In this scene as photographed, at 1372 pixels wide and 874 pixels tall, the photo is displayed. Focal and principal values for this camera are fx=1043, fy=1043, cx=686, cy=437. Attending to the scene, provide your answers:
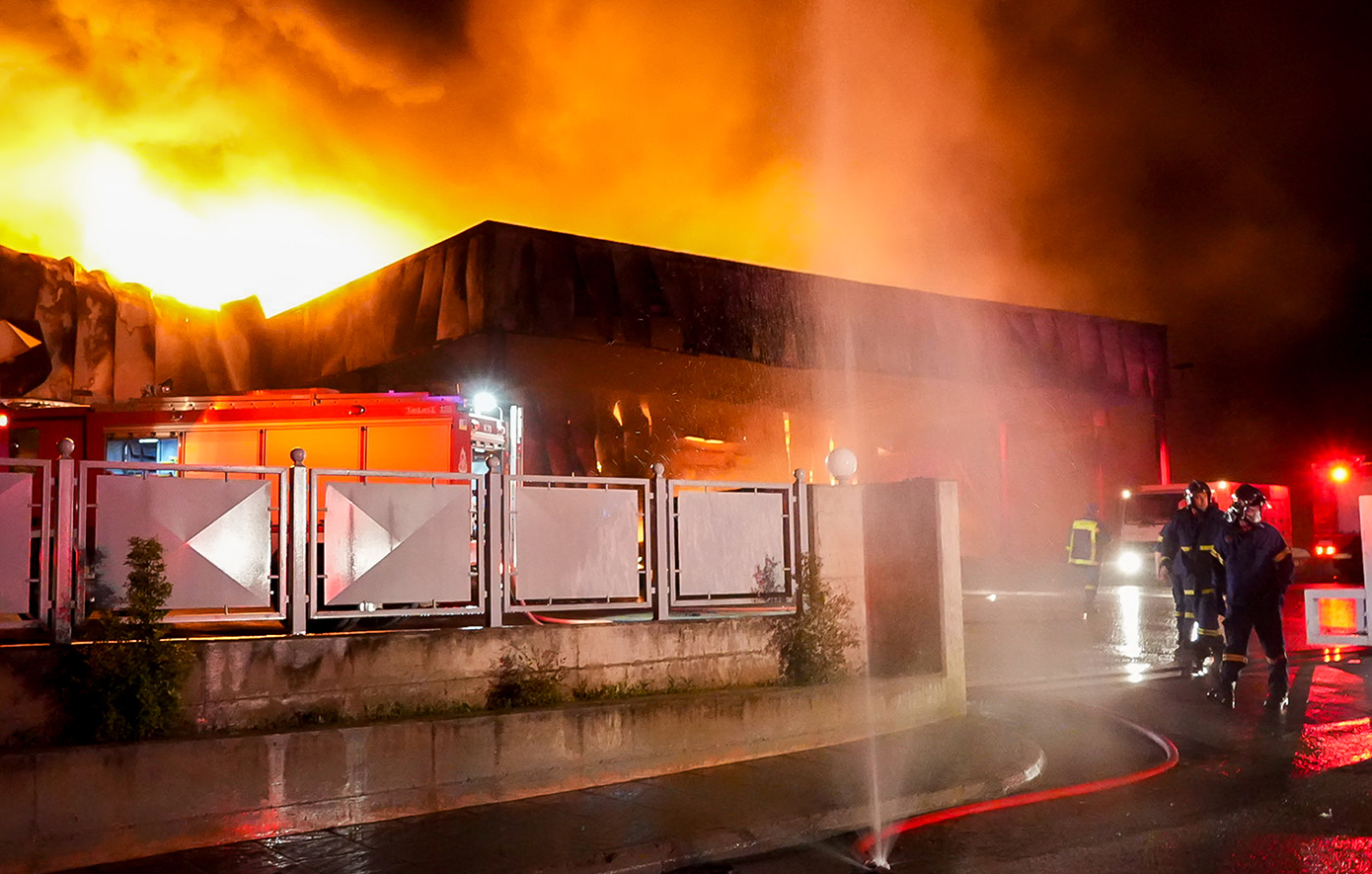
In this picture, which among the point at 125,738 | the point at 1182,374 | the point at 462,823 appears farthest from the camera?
the point at 1182,374

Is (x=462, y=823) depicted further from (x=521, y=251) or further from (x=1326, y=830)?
(x=521, y=251)

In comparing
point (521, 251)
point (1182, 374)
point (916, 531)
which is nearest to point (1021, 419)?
point (1182, 374)

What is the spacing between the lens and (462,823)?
573 cm

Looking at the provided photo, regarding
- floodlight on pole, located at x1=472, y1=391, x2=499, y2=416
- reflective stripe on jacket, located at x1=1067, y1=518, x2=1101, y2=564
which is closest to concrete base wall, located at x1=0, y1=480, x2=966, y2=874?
floodlight on pole, located at x1=472, y1=391, x2=499, y2=416

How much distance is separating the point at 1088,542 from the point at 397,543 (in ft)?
38.4

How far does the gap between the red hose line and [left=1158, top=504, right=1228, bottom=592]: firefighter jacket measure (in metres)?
2.81

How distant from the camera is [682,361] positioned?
21.2m

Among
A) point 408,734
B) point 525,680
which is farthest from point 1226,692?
point 408,734

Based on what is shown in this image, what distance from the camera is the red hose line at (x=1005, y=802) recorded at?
18.2ft

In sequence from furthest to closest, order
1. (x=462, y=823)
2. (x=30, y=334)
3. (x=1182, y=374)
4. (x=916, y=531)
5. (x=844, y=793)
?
(x=1182, y=374) < (x=30, y=334) < (x=916, y=531) < (x=844, y=793) < (x=462, y=823)

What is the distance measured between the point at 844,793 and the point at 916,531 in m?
2.89

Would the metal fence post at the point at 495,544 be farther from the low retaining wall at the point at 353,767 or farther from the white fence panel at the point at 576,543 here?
the low retaining wall at the point at 353,767

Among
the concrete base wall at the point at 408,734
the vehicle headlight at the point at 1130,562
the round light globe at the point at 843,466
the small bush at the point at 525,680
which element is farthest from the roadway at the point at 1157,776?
the vehicle headlight at the point at 1130,562

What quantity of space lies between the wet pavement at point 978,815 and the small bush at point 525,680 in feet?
2.11
